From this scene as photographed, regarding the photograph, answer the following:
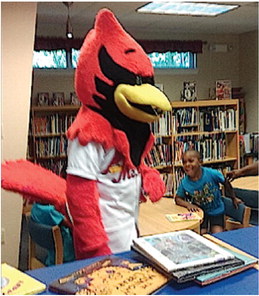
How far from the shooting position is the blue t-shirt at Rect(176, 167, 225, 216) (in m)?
3.04

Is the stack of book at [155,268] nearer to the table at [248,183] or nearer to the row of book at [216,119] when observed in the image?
the table at [248,183]

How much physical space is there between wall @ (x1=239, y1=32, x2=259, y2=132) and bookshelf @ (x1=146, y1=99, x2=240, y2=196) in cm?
71

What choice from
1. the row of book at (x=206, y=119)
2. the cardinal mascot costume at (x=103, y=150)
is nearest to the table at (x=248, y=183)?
the row of book at (x=206, y=119)

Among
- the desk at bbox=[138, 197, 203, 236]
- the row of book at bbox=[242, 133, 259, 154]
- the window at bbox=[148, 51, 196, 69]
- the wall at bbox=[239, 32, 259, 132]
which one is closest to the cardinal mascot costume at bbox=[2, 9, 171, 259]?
the desk at bbox=[138, 197, 203, 236]

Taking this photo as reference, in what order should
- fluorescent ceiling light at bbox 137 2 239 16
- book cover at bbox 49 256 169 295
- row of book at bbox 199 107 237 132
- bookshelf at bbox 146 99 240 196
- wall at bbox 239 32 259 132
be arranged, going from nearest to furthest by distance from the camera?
book cover at bbox 49 256 169 295 → fluorescent ceiling light at bbox 137 2 239 16 → bookshelf at bbox 146 99 240 196 → row of book at bbox 199 107 237 132 → wall at bbox 239 32 259 132

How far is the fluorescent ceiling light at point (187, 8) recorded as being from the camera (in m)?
4.08

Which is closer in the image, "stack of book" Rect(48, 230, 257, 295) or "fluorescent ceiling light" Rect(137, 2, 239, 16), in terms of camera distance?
"stack of book" Rect(48, 230, 257, 295)

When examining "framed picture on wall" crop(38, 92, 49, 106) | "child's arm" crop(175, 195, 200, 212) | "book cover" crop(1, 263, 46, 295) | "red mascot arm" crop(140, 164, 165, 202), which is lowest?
"child's arm" crop(175, 195, 200, 212)

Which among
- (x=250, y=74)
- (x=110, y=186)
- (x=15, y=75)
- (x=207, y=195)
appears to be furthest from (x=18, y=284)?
(x=250, y=74)

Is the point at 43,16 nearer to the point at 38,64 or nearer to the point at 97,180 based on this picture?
the point at 38,64

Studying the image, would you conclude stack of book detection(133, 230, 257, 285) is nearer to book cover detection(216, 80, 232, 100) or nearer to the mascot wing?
the mascot wing

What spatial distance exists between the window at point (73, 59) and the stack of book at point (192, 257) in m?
4.00

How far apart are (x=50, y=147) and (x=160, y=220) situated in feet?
Answer: 8.30

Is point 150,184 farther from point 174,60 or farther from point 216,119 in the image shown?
point 174,60
